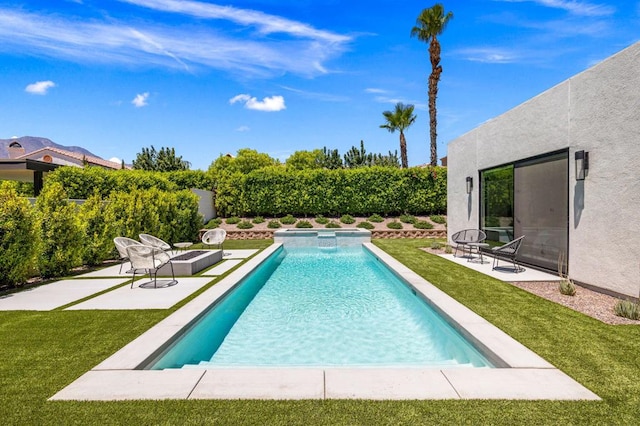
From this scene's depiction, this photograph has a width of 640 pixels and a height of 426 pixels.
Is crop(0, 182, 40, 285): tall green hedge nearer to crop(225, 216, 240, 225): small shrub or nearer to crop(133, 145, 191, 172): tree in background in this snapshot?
crop(225, 216, 240, 225): small shrub

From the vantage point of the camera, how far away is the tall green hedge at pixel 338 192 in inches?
842

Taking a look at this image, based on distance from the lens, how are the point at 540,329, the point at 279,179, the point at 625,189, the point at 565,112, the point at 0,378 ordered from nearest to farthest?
the point at 0,378
the point at 540,329
the point at 625,189
the point at 565,112
the point at 279,179

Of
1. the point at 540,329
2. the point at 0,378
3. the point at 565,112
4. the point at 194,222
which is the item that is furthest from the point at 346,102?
the point at 0,378

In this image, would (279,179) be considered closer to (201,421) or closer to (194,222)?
(194,222)

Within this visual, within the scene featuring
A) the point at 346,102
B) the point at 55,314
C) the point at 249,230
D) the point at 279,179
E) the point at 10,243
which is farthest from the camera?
the point at 346,102

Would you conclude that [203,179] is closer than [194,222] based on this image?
No

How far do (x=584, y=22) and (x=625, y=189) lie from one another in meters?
8.37

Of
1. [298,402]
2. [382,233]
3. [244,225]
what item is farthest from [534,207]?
[244,225]

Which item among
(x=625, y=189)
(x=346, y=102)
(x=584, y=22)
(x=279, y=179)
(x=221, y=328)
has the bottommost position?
(x=221, y=328)

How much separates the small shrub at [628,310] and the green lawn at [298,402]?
0.48 metres

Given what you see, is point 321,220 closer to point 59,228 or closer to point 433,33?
point 59,228

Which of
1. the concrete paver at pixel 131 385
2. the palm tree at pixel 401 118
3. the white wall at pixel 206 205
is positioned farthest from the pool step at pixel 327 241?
the palm tree at pixel 401 118

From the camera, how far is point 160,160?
146 feet

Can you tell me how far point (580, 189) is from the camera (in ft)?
21.9
